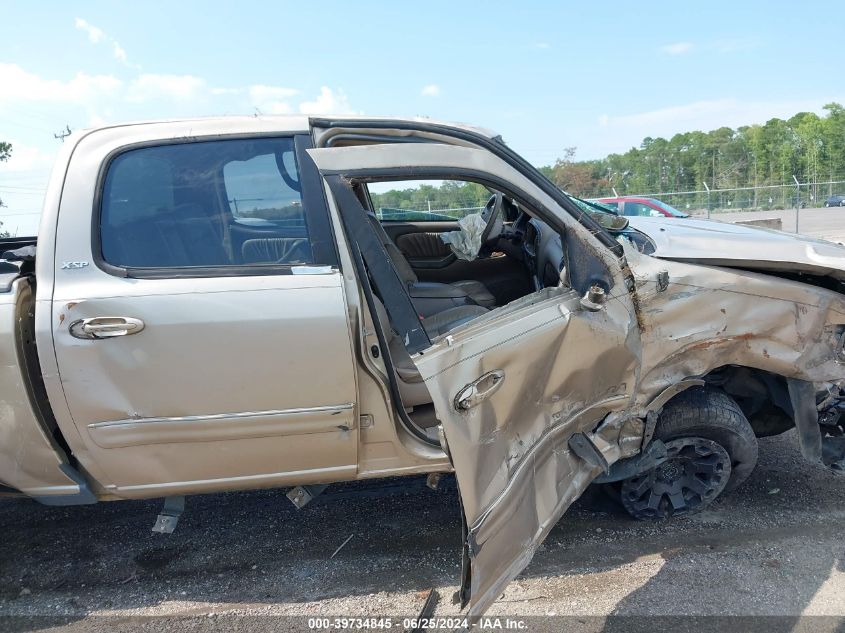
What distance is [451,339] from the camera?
2.17m

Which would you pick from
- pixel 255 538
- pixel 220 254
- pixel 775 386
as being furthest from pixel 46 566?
pixel 775 386

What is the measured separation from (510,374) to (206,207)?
1.43 m

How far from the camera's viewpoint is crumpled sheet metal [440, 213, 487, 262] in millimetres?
4242

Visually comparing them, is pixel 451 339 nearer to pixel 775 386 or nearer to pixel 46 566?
pixel 775 386

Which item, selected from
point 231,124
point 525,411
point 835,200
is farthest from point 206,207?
point 835,200

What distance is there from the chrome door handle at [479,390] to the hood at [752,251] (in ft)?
3.57

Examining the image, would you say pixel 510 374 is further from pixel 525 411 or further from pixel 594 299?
pixel 594 299

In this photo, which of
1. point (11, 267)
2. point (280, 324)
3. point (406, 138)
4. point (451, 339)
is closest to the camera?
point (451, 339)

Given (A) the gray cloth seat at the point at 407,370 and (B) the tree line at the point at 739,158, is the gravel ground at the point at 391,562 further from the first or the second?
(B) the tree line at the point at 739,158

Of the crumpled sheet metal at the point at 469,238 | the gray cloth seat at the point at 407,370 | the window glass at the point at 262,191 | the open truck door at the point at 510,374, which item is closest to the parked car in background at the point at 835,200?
the crumpled sheet metal at the point at 469,238

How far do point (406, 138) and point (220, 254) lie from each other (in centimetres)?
92

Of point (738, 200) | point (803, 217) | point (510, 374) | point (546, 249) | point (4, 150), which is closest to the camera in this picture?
point (510, 374)

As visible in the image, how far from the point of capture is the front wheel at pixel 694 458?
9.75 feet

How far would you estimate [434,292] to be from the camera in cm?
371
